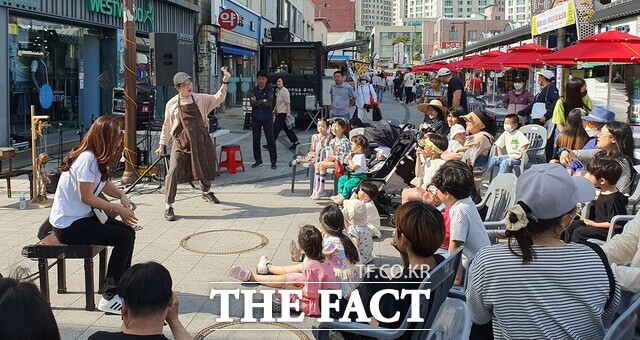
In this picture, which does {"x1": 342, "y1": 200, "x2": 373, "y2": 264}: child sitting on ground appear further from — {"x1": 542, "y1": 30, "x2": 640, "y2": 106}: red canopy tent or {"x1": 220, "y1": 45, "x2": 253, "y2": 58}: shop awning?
{"x1": 220, "y1": 45, "x2": 253, "y2": 58}: shop awning

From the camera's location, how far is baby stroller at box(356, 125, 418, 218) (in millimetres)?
7570

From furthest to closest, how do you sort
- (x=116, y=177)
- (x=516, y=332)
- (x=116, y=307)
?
(x=116, y=177) → (x=116, y=307) → (x=516, y=332)

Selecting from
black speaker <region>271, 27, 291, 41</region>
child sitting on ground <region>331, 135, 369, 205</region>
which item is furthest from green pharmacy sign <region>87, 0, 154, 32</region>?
child sitting on ground <region>331, 135, 369, 205</region>

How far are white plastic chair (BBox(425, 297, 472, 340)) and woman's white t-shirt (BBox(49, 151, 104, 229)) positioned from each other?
2.99m

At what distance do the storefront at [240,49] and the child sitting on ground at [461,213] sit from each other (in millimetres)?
20658

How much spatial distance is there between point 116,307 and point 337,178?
4351 millimetres

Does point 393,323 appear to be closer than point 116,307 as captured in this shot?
Yes

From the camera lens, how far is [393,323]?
10.3 feet

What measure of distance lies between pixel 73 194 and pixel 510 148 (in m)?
6.39

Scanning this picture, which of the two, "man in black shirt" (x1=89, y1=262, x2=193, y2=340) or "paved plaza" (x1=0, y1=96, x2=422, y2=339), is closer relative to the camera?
"man in black shirt" (x1=89, y1=262, x2=193, y2=340)

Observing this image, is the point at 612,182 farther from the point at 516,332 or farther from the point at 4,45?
the point at 4,45

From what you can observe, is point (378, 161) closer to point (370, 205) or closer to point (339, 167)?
point (339, 167)

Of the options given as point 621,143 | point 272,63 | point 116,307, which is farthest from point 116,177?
point 272,63

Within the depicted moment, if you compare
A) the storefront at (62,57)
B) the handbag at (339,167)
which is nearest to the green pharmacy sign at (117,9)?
the storefront at (62,57)
